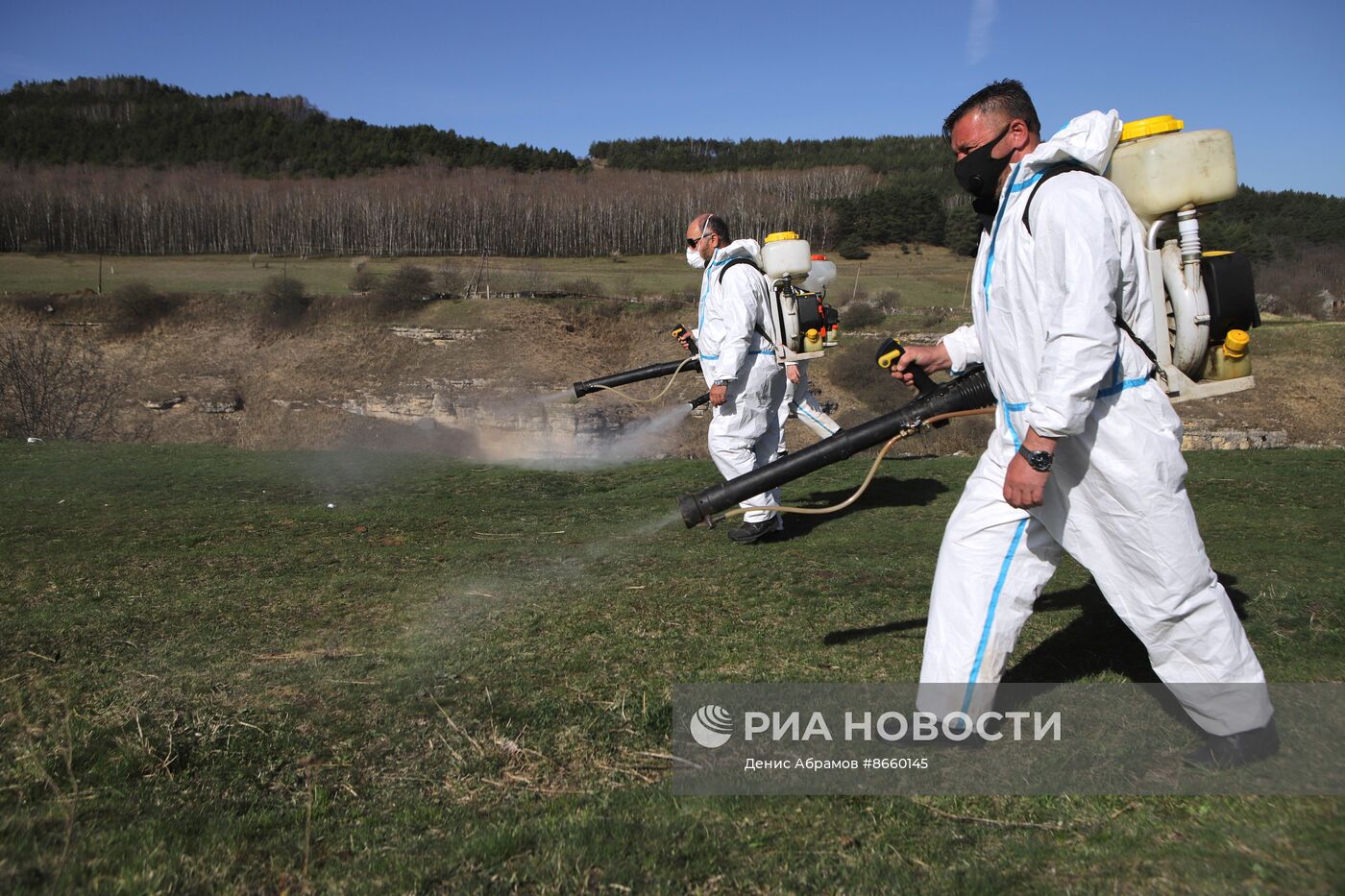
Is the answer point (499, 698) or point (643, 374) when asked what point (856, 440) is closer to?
point (499, 698)

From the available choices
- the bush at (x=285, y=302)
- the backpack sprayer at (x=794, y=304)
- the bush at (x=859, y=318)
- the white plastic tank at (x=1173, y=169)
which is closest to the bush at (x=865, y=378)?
the bush at (x=859, y=318)

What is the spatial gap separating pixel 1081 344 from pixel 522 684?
2.87 meters

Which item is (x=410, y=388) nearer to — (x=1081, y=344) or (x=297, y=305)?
(x=297, y=305)

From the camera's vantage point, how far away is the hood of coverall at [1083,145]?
138 inches

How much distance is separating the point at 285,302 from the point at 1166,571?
43.0 metres

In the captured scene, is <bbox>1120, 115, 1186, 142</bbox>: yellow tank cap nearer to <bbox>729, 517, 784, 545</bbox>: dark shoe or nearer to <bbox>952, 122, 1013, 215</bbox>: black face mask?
<bbox>952, 122, 1013, 215</bbox>: black face mask

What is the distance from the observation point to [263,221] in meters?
64.8

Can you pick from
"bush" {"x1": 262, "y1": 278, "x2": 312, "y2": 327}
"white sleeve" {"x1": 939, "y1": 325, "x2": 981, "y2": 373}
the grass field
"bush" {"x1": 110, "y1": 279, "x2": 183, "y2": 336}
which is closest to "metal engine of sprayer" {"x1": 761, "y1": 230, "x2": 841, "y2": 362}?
"white sleeve" {"x1": 939, "y1": 325, "x2": 981, "y2": 373}

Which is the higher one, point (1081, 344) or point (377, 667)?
point (1081, 344)

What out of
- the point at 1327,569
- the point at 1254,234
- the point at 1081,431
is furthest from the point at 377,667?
the point at 1254,234

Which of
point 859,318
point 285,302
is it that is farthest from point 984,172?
point 285,302

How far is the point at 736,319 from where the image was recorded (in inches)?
324

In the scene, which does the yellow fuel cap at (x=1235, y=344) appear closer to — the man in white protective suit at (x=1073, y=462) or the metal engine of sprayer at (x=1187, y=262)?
the metal engine of sprayer at (x=1187, y=262)

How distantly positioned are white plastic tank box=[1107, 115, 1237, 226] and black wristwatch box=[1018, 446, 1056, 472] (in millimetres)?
1156
